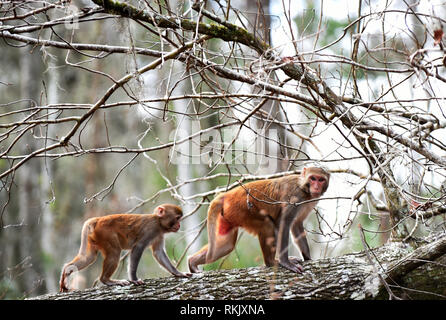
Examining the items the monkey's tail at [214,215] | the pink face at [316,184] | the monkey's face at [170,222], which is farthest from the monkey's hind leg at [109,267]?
the pink face at [316,184]

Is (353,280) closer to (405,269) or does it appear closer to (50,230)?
(405,269)

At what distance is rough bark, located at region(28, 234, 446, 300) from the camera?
17.3 feet

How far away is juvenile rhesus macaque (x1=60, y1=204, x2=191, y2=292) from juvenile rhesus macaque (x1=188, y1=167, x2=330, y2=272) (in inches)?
22.2

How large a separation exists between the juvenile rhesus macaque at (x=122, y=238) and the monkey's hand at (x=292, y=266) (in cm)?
150

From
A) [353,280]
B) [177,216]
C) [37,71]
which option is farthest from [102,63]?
[353,280]

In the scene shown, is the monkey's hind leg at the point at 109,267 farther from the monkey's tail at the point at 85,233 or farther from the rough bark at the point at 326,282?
the rough bark at the point at 326,282

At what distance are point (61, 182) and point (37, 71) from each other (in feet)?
21.0

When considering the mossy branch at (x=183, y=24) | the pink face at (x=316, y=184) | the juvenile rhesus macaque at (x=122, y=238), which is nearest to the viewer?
the mossy branch at (x=183, y=24)

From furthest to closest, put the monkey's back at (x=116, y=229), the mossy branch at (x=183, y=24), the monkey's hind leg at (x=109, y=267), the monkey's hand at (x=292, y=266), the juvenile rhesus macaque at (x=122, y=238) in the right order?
the monkey's back at (x=116, y=229), the juvenile rhesus macaque at (x=122, y=238), the monkey's hind leg at (x=109, y=267), the monkey's hand at (x=292, y=266), the mossy branch at (x=183, y=24)

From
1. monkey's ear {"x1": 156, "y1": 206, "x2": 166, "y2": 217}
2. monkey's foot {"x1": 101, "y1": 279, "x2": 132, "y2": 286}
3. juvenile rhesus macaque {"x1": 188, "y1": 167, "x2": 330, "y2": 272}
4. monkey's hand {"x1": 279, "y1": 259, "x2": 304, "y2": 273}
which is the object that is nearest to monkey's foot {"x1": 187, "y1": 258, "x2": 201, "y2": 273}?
juvenile rhesus macaque {"x1": 188, "y1": 167, "x2": 330, "y2": 272}

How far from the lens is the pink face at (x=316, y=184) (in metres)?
6.80

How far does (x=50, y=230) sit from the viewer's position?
1917cm

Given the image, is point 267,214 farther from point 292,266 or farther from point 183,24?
point 183,24

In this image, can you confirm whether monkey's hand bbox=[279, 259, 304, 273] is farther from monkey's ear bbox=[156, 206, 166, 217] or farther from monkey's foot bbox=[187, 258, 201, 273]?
monkey's ear bbox=[156, 206, 166, 217]
